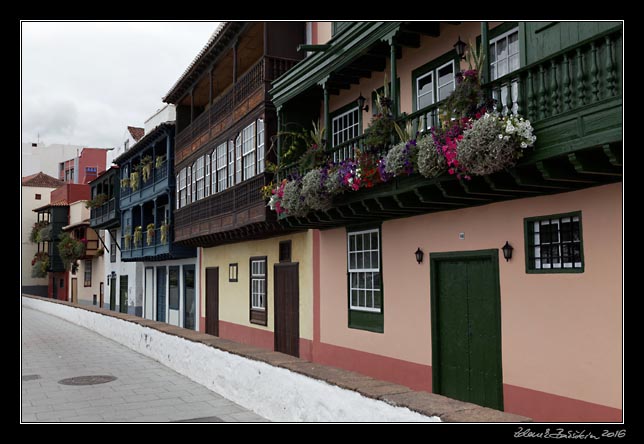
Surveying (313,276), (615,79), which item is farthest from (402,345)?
(615,79)

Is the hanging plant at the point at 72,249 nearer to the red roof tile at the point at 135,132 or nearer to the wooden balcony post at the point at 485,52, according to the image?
the red roof tile at the point at 135,132

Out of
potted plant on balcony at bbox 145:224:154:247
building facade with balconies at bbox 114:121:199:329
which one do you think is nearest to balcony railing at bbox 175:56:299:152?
building facade with balconies at bbox 114:121:199:329

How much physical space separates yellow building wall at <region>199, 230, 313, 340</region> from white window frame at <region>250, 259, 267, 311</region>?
8.8 inches

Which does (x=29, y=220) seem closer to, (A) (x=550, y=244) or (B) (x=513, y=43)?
(B) (x=513, y=43)

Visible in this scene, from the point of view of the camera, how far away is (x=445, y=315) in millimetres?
10633

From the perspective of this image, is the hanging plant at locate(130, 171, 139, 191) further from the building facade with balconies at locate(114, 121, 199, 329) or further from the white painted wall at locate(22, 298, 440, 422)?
the white painted wall at locate(22, 298, 440, 422)

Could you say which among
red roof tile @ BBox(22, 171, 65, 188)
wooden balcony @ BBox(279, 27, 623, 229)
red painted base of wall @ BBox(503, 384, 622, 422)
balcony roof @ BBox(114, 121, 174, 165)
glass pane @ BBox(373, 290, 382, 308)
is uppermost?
red roof tile @ BBox(22, 171, 65, 188)

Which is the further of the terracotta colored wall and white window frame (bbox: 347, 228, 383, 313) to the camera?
white window frame (bbox: 347, 228, 383, 313)

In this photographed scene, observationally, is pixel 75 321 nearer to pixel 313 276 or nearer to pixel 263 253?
pixel 263 253

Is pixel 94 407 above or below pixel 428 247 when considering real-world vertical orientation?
below

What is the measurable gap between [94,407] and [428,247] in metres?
6.14

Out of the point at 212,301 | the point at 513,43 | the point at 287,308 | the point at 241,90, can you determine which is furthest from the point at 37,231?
the point at 513,43

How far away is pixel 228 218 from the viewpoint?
1725 centimetres

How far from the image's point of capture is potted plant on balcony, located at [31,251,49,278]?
55.8m
